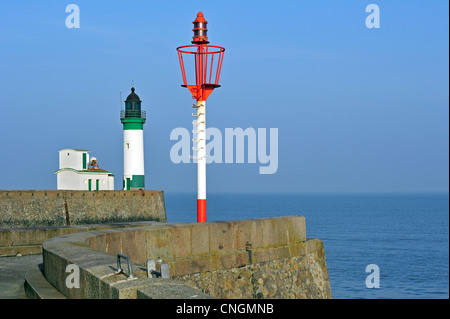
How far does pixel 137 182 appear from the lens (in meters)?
37.2

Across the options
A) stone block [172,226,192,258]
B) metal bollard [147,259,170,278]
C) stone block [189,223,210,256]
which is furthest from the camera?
stone block [189,223,210,256]

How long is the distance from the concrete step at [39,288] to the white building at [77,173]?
2896 centimetres

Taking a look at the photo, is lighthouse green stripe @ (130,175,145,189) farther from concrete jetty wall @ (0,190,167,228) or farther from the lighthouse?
concrete jetty wall @ (0,190,167,228)

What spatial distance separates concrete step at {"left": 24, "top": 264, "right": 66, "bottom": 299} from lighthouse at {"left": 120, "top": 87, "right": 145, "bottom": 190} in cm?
2805

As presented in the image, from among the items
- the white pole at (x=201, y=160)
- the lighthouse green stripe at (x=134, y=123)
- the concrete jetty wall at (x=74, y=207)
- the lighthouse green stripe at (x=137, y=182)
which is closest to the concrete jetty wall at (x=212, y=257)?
the white pole at (x=201, y=160)

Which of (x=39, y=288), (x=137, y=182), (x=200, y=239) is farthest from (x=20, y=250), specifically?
(x=137, y=182)

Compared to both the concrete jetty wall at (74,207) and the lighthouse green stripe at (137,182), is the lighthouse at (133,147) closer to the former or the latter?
the lighthouse green stripe at (137,182)

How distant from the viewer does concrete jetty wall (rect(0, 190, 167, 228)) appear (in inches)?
1109

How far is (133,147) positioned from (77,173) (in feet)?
12.2

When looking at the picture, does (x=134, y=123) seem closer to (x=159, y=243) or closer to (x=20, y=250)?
(x=20, y=250)

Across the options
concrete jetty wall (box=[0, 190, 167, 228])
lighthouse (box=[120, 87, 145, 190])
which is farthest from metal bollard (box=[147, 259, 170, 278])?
lighthouse (box=[120, 87, 145, 190])
